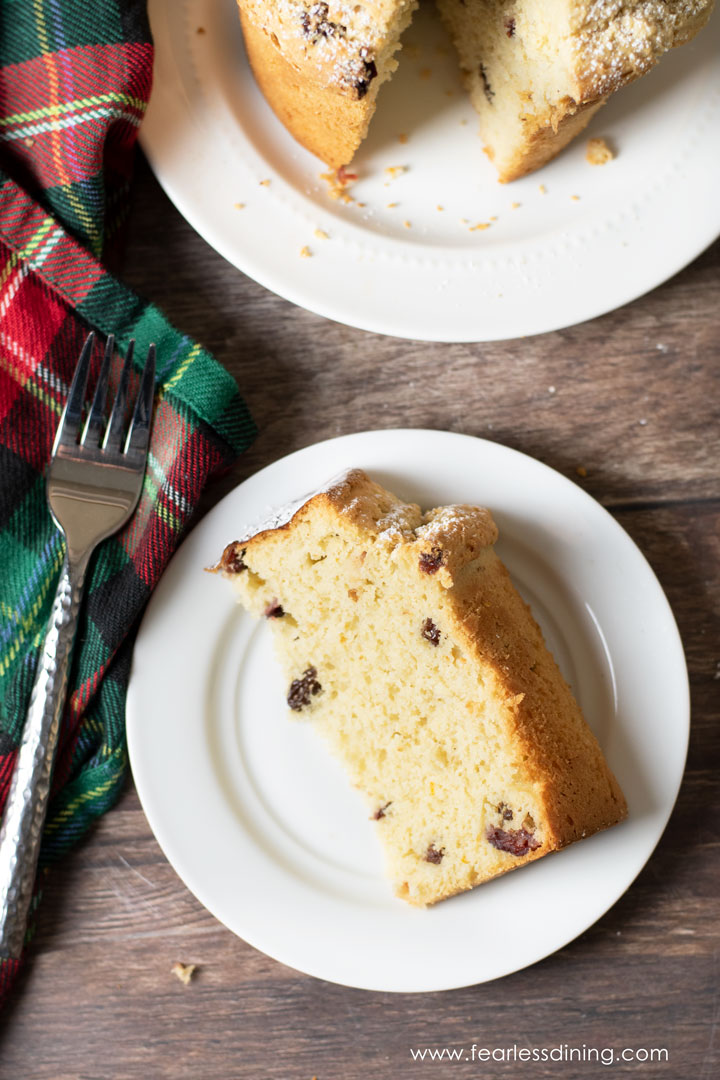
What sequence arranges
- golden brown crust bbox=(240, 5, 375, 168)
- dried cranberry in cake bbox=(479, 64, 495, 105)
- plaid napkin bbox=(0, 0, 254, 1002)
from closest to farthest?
golden brown crust bbox=(240, 5, 375, 168) < plaid napkin bbox=(0, 0, 254, 1002) < dried cranberry in cake bbox=(479, 64, 495, 105)

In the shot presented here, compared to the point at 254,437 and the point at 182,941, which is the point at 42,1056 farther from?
the point at 254,437

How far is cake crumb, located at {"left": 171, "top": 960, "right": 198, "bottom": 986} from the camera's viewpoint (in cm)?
211

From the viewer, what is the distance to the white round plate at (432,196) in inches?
80.5

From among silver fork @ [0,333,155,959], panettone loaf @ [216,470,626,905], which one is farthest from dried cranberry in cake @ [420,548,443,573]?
silver fork @ [0,333,155,959]

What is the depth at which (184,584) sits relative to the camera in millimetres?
2035

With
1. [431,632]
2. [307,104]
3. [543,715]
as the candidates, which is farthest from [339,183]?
[543,715]

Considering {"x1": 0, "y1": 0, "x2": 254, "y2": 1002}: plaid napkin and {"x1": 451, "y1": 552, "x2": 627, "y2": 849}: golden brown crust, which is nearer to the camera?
{"x1": 451, "y1": 552, "x2": 627, "y2": 849}: golden brown crust

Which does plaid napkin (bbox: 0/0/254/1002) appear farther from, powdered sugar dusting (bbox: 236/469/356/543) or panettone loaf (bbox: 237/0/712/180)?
panettone loaf (bbox: 237/0/712/180)

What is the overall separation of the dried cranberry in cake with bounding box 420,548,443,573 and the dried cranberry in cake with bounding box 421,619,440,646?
0.43 ft

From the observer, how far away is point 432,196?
2191mm

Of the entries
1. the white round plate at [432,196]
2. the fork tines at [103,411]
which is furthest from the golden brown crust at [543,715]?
the fork tines at [103,411]

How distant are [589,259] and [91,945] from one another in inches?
84.8

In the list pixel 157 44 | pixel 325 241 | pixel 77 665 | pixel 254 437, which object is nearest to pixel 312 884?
pixel 77 665

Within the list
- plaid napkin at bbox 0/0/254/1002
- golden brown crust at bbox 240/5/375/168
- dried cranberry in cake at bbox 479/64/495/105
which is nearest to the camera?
golden brown crust at bbox 240/5/375/168
